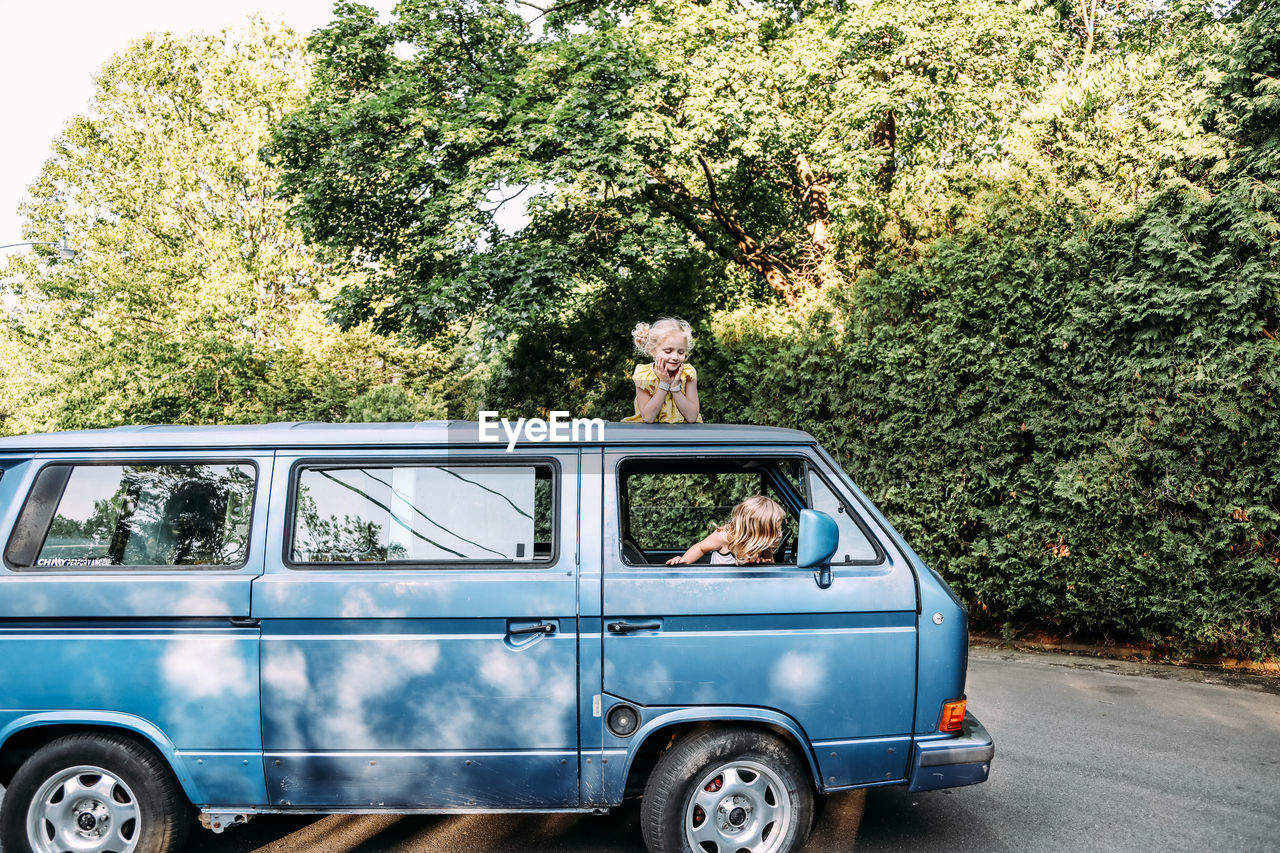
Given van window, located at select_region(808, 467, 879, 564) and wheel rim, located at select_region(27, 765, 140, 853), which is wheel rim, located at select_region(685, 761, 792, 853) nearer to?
van window, located at select_region(808, 467, 879, 564)

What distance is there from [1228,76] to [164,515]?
891 cm

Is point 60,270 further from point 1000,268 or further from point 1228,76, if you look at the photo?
point 1228,76

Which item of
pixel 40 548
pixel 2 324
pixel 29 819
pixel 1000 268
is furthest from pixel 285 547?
pixel 2 324

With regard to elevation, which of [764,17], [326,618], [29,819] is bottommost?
[29,819]

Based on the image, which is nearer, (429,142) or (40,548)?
(40,548)

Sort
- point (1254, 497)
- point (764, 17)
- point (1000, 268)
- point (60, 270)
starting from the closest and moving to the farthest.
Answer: point (1254, 497)
point (1000, 268)
point (764, 17)
point (60, 270)

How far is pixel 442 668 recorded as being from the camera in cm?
363

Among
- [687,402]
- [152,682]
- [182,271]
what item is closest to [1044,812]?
[687,402]

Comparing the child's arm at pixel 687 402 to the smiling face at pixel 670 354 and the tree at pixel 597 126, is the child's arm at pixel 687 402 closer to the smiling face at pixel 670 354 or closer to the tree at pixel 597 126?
the smiling face at pixel 670 354

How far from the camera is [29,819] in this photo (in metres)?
3.62

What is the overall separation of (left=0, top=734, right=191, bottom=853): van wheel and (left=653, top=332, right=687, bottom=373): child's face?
10.4 ft

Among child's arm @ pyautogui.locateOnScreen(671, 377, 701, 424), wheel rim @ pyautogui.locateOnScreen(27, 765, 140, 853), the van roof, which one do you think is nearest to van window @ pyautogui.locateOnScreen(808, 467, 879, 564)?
the van roof

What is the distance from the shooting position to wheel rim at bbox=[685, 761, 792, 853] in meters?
3.68

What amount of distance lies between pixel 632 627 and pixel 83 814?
245cm
